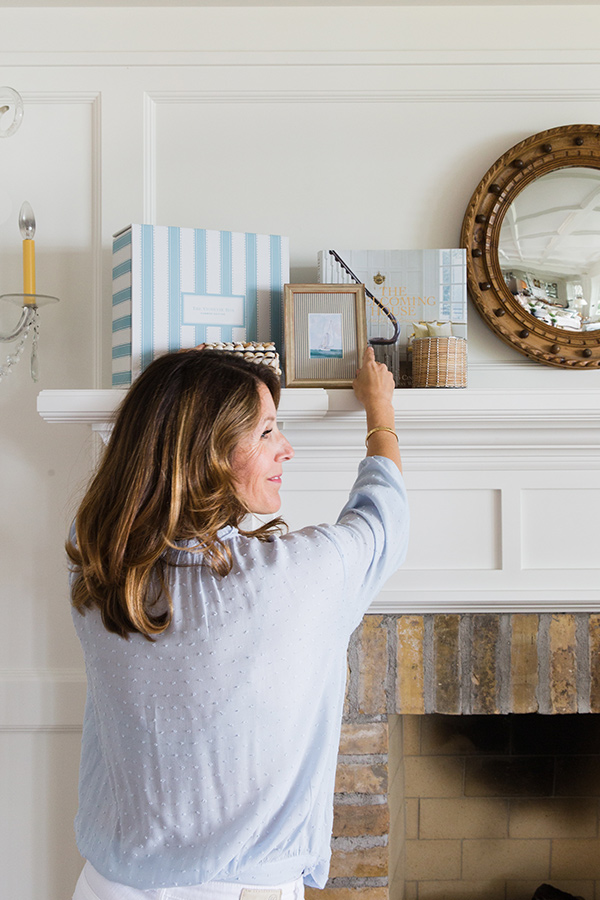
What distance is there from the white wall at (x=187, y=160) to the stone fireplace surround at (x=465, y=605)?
24 centimetres

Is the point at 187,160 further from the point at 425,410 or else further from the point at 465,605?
the point at 465,605

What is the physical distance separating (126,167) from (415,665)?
1242 millimetres

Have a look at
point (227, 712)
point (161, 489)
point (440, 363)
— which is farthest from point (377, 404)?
point (227, 712)

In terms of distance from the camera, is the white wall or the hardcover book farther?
the white wall

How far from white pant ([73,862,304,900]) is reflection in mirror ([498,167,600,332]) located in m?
1.21

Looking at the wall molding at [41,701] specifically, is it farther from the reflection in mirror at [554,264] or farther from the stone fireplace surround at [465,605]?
the reflection in mirror at [554,264]

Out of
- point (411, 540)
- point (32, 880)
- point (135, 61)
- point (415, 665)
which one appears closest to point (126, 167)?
point (135, 61)

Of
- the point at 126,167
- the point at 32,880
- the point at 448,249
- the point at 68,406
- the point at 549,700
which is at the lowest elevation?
the point at 32,880

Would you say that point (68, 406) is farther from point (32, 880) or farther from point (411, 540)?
point (32, 880)

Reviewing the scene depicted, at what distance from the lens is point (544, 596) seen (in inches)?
59.8

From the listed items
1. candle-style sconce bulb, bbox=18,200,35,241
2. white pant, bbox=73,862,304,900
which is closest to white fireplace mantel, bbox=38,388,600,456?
candle-style sconce bulb, bbox=18,200,35,241

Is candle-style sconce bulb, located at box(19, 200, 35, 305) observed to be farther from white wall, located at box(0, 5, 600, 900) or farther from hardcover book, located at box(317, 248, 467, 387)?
hardcover book, located at box(317, 248, 467, 387)

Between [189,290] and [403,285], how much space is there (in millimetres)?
438

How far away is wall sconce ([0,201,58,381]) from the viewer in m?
1.42
